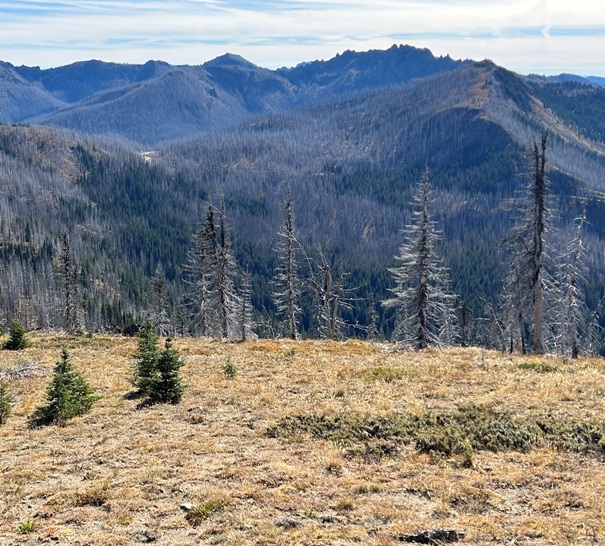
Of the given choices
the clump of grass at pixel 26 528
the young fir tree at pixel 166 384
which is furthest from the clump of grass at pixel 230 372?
the clump of grass at pixel 26 528

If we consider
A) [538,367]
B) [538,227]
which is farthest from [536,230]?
[538,367]

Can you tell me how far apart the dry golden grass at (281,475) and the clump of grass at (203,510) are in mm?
30

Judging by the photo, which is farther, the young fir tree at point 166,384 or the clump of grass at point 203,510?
the young fir tree at point 166,384

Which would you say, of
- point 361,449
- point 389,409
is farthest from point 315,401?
point 361,449

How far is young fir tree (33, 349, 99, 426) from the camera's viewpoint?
1847cm

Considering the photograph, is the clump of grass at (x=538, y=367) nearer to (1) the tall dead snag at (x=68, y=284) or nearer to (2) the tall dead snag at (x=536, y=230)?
(2) the tall dead snag at (x=536, y=230)

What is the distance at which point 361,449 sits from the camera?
14.7 m

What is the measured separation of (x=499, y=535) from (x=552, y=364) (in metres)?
17.9

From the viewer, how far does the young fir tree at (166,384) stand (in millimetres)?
20297

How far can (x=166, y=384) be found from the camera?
2038 centimetres

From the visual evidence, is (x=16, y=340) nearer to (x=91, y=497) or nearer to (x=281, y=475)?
(x=91, y=497)

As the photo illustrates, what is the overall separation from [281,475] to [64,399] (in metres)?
9.85

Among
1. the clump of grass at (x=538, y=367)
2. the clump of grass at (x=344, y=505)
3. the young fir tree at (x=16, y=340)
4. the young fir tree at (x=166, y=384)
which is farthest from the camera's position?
the young fir tree at (x=16, y=340)

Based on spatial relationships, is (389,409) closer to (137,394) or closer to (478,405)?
(478,405)
